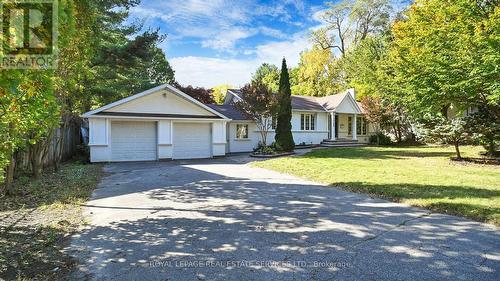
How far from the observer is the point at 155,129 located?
659 inches

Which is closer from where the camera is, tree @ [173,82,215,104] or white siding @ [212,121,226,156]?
white siding @ [212,121,226,156]

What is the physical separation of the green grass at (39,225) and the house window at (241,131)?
42.3 feet

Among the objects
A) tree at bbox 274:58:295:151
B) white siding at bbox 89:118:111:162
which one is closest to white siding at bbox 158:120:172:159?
white siding at bbox 89:118:111:162

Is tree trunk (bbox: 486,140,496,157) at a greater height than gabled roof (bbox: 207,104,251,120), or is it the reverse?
gabled roof (bbox: 207,104,251,120)

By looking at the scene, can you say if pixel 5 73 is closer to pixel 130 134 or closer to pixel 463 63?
pixel 130 134

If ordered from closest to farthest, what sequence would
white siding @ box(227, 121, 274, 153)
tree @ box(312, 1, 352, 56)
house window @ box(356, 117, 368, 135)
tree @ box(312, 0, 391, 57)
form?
white siding @ box(227, 121, 274, 153), house window @ box(356, 117, 368, 135), tree @ box(312, 0, 391, 57), tree @ box(312, 1, 352, 56)

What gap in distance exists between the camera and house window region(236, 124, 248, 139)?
21.3 meters

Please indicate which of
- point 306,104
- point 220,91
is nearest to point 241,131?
point 306,104

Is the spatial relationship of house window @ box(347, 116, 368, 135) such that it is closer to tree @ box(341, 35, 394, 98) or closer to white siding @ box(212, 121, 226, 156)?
tree @ box(341, 35, 394, 98)

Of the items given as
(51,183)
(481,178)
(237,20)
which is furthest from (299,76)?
(51,183)

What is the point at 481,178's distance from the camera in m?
9.31

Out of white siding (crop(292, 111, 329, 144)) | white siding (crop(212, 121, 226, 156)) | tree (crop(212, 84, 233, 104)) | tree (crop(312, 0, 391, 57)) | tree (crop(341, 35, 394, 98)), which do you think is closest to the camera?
white siding (crop(212, 121, 226, 156))

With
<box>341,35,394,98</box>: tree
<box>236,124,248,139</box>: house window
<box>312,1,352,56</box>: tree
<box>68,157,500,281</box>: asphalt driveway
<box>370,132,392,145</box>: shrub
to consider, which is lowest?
<box>68,157,500,281</box>: asphalt driveway

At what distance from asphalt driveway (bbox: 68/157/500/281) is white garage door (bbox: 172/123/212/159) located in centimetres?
1022
